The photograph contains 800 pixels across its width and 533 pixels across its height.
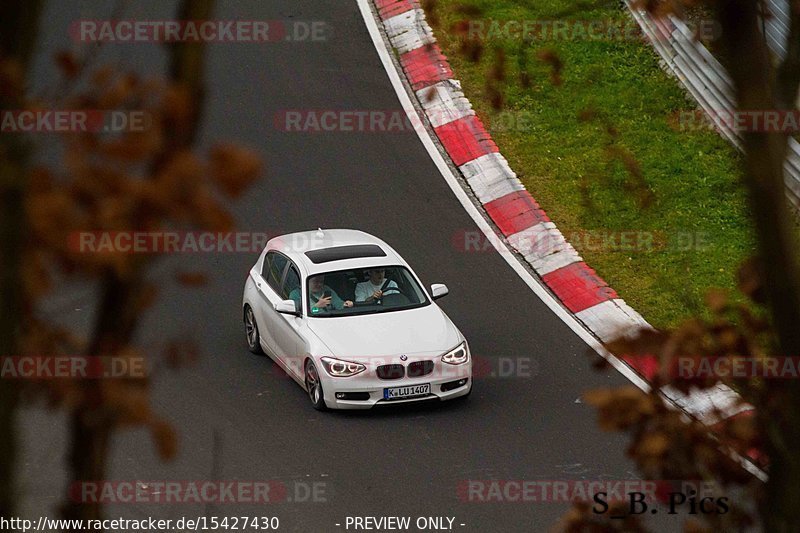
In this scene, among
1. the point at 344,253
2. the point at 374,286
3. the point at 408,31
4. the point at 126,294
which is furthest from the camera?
the point at 408,31

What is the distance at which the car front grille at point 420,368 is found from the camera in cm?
1190

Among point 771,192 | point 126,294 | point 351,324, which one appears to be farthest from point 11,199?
point 351,324

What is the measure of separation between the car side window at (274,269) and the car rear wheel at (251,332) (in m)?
0.40

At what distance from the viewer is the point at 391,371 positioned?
38.9ft

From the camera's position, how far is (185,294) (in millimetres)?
14250

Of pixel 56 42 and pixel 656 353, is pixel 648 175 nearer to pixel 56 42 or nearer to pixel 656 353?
pixel 56 42

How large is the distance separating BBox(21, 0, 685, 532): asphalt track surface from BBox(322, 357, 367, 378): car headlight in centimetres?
46

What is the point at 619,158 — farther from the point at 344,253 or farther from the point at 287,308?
the point at 287,308

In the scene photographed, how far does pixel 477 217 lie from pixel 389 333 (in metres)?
3.65

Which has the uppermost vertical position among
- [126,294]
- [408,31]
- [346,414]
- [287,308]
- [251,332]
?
[126,294]

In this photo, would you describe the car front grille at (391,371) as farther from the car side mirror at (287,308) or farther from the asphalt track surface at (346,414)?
the car side mirror at (287,308)

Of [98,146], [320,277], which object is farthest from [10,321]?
[320,277]

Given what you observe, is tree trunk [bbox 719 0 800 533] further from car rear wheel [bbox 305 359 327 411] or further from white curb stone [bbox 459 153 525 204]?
white curb stone [bbox 459 153 525 204]

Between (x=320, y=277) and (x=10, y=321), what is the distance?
9.64 metres
